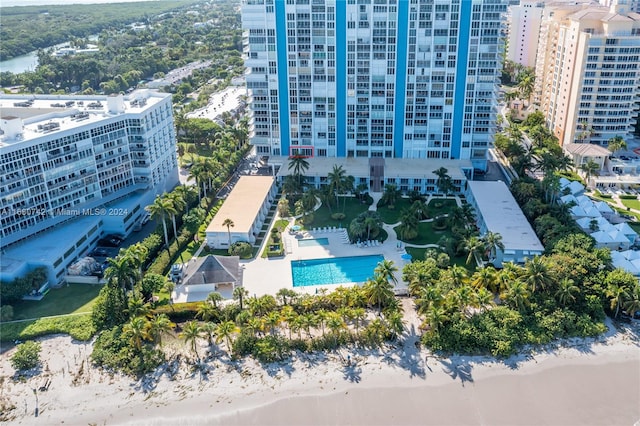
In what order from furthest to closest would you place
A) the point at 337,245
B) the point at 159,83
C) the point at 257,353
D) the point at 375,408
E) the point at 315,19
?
the point at 159,83 → the point at 315,19 → the point at 337,245 → the point at 257,353 → the point at 375,408

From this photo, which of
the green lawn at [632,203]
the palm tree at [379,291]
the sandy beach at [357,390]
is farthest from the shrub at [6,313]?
the green lawn at [632,203]

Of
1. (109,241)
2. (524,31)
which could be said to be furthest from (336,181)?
(524,31)

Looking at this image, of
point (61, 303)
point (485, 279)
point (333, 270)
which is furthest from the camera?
point (333, 270)

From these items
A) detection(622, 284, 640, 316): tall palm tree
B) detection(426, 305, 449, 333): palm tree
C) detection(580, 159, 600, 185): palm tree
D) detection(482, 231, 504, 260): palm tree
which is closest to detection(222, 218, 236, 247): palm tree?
detection(426, 305, 449, 333): palm tree

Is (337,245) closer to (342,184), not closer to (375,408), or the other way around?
(342,184)

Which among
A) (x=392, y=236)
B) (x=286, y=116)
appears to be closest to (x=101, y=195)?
(x=286, y=116)

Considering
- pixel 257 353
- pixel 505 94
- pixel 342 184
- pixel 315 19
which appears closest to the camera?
pixel 257 353

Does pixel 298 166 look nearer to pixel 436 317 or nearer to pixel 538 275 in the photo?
pixel 436 317
